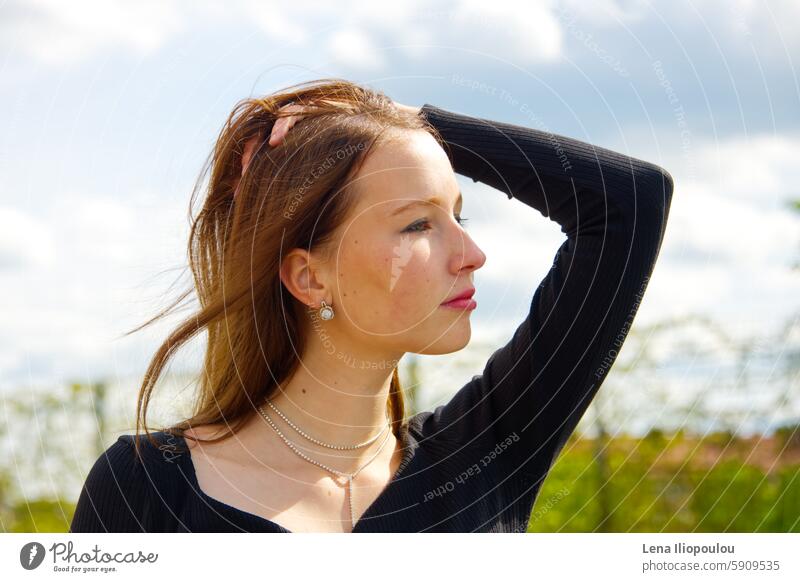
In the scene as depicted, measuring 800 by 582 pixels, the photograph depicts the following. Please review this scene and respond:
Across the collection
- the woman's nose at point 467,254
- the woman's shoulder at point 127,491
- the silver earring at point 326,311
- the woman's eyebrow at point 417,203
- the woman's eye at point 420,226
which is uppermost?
the woman's eyebrow at point 417,203

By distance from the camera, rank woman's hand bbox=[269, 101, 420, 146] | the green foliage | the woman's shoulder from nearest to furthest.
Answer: the woman's shoulder → woman's hand bbox=[269, 101, 420, 146] → the green foliage

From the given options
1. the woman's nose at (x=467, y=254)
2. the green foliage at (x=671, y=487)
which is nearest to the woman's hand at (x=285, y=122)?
the woman's nose at (x=467, y=254)

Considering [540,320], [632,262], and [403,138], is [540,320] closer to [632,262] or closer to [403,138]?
[632,262]

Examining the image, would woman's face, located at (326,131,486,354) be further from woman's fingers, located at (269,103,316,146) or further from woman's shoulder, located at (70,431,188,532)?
woman's shoulder, located at (70,431,188,532)

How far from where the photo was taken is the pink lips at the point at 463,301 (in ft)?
8.44

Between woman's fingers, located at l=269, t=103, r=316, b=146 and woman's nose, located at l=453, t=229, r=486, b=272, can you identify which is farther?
woman's fingers, located at l=269, t=103, r=316, b=146

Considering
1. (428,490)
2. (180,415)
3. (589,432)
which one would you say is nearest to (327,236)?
(428,490)

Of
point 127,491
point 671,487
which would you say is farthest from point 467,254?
point 671,487

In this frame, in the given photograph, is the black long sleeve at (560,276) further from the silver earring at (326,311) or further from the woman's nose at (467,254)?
the silver earring at (326,311)

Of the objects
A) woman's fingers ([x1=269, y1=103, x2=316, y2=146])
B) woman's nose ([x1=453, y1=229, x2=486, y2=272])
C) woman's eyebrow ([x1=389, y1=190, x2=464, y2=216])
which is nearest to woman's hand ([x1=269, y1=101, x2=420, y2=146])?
woman's fingers ([x1=269, y1=103, x2=316, y2=146])

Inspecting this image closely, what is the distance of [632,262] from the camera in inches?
103
